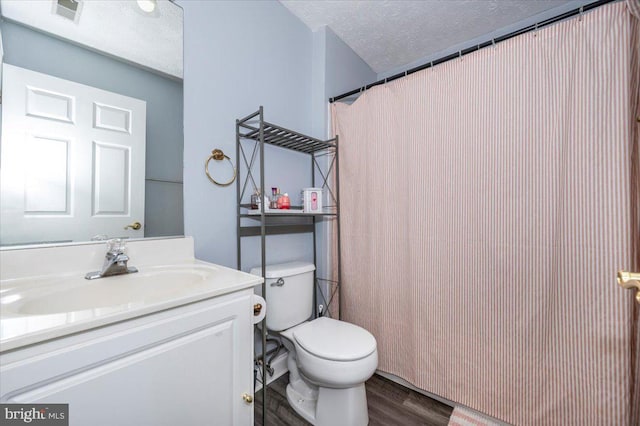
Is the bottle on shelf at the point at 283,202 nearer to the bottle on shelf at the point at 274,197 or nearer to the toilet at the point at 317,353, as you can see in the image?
the bottle on shelf at the point at 274,197

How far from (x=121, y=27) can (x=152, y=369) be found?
1321 mm

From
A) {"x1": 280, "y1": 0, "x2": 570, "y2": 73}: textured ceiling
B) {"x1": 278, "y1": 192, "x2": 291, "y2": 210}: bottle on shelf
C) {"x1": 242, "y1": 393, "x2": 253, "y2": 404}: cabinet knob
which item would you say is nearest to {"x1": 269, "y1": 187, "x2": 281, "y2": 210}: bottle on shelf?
{"x1": 278, "y1": 192, "x2": 291, "y2": 210}: bottle on shelf

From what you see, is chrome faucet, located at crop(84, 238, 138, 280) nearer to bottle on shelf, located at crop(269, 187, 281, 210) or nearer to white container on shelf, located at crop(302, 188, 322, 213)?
bottle on shelf, located at crop(269, 187, 281, 210)

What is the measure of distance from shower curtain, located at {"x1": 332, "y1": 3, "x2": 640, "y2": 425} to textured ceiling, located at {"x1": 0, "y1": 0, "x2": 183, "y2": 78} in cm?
112

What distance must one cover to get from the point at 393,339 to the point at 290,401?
27.6 inches

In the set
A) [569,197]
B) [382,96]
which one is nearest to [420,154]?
[382,96]

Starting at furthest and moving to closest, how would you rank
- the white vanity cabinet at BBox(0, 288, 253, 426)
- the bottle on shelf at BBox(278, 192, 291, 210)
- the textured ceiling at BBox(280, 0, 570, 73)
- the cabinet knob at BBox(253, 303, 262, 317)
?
the textured ceiling at BBox(280, 0, 570, 73)
the bottle on shelf at BBox(278, 192, 291, 210)
the cabinet knob at BBox(253, 303, 262, 317)
the white vanity cabinet at BBox(0, 288, 253, 426)

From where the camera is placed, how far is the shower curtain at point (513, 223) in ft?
3.47

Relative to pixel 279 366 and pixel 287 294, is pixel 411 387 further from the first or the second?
pixel 287 294

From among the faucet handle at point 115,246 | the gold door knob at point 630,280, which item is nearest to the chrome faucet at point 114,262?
the faucet handle at point 115,246

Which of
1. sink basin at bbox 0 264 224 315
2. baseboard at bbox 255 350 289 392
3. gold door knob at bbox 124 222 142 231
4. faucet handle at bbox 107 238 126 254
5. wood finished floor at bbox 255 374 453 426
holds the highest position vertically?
gold door knob at bbox 124 222 142 231

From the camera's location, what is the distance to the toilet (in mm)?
1179

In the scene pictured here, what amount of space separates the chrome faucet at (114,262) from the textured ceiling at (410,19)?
5.61ft

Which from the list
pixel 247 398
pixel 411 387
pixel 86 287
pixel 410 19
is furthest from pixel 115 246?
pixel 410 19
